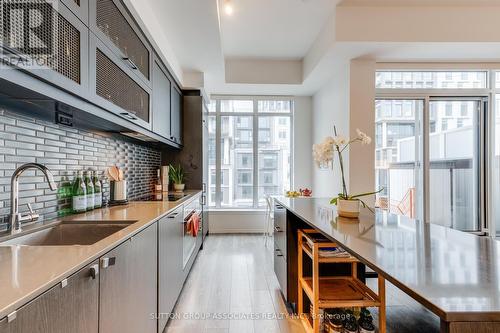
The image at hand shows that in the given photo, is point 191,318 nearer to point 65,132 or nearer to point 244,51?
point 65,132

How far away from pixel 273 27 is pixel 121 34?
228 centimetres

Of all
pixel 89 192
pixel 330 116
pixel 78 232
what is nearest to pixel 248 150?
pixel 330 116

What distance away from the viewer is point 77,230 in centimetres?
153

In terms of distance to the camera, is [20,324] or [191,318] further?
[191,318]

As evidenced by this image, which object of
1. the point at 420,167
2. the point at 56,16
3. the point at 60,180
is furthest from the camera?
the point at 420,167

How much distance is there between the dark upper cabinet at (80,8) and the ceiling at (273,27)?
206 centimetres

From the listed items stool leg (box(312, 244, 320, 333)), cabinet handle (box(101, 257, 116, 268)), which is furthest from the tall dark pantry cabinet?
cabinet handle (box(101, 257, 116, 268))

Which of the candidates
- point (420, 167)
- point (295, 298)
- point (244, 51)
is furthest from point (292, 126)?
point (295, 298)

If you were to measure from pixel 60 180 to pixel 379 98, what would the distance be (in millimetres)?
3756

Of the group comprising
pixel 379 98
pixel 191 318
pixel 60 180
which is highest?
pixel 379 98

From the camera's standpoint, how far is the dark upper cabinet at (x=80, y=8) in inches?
48.6

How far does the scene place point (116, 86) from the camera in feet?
5.83

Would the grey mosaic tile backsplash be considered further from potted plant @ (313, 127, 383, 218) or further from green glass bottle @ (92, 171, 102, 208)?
potted plant @ (313, 127, 383, 218)

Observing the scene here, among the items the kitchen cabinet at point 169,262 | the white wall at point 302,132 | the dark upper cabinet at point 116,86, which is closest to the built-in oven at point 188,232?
the kitchen cabinet at point 169,262
